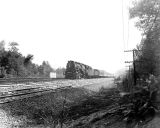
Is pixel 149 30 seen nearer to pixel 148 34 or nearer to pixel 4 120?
pixel 148 34

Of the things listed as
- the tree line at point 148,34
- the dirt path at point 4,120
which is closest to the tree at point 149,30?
the tree line at point 148,34

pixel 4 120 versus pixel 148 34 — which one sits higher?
pixel 148 34

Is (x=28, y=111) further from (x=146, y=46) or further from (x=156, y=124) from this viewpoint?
(x=146, y=46)

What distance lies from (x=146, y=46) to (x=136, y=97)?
41.4ft

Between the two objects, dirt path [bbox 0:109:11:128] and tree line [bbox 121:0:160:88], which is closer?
dirt path [bbox 0:109:11:128]

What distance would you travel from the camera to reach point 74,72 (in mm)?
44031

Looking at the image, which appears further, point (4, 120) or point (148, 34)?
point (148, 34)

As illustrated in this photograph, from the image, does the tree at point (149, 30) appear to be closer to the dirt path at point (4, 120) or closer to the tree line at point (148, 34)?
the tree line at point (148, 34)

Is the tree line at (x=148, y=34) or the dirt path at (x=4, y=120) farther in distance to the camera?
the tree line at (x=148, y=34)

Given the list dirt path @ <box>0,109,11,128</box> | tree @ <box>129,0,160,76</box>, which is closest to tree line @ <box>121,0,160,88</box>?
tree @ <box>129,0,160,76</box>

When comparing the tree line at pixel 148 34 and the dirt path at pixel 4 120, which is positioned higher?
the tree line at pixel 148 34

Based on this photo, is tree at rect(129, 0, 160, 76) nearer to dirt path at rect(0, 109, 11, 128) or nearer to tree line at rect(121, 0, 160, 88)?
tree line at rect(121, 0, 160, 88)

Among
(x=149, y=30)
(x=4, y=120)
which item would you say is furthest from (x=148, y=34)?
(x=4, y=120)

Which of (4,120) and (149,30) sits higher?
(149,30)
